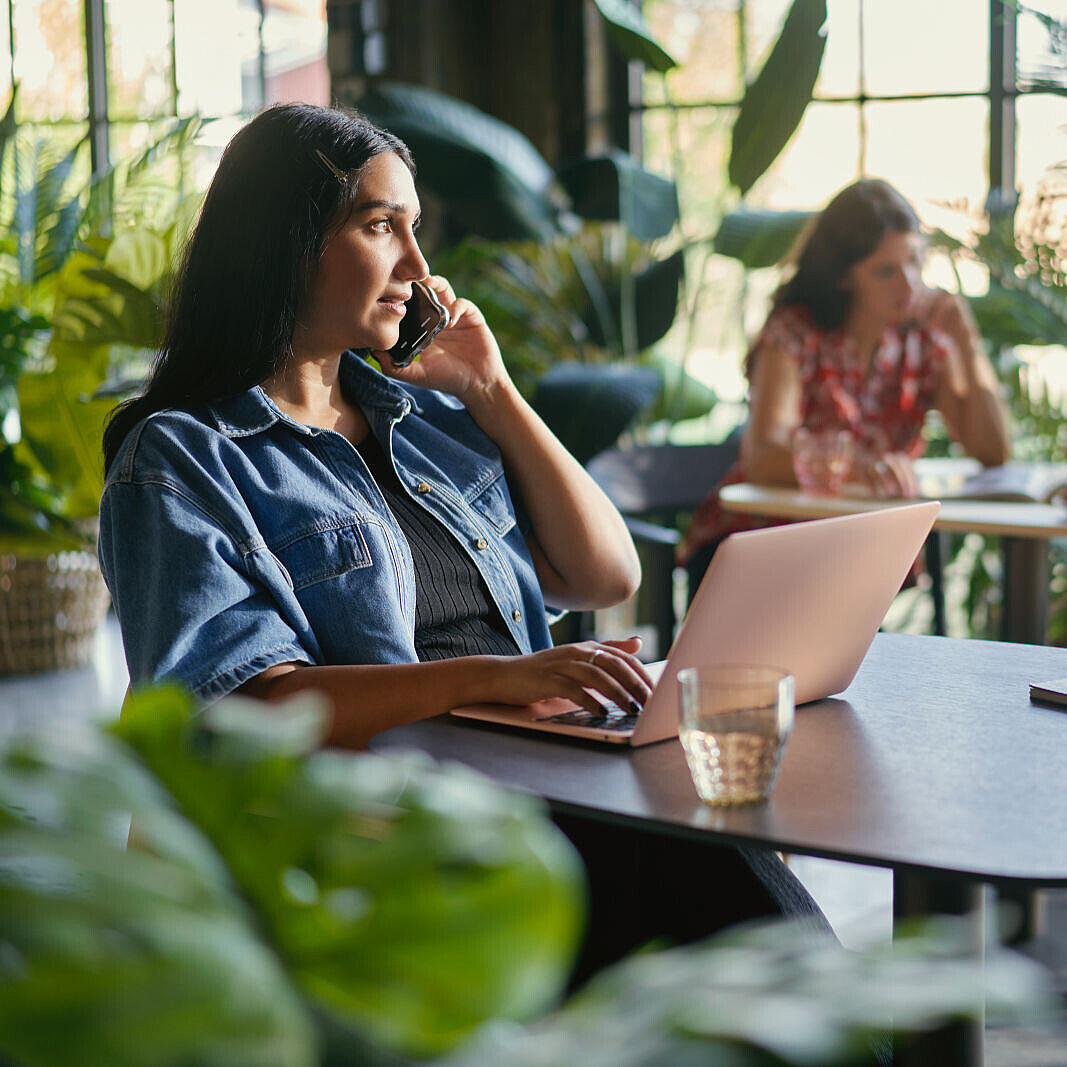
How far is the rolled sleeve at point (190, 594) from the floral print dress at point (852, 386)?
188 centimetres

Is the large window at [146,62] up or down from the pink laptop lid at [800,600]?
up

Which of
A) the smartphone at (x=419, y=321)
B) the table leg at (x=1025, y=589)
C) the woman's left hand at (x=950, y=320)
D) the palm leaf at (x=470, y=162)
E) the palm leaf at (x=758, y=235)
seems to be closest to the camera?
the smartphone at (x=419, y=321)

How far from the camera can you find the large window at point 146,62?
558 centimetres

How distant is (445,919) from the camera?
0.37 metres

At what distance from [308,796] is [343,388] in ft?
4.63

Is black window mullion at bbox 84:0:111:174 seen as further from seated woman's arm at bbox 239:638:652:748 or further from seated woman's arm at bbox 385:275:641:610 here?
seated woman's arm at bbox 239:638:652:748

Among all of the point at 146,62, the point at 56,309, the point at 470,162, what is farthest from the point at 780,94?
the point at 146,62

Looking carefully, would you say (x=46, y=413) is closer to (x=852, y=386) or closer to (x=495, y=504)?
(x=852, y=386)

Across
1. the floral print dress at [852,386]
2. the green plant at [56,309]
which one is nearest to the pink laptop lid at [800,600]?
the floral print dress at [852,386]

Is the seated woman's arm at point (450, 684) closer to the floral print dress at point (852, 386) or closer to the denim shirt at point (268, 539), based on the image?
the denim shirt at point (268, 539)

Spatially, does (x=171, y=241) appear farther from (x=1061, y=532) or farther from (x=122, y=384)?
(x=1061, y=532)

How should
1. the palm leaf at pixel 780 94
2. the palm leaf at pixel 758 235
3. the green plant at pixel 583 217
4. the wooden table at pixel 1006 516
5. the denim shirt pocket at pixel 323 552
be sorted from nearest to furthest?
the denim shirt pocket at pixel 323 552, the wooden table at pixel 1006 516, the palm leaf at pixel 780 94, the green plant at pixel 583 217, the palm leaf at pixel 758 235

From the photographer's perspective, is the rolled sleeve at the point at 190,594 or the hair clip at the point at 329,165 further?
the hair clip at the point at 329,165

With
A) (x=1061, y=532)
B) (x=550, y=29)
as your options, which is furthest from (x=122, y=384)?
(x=550, y=29)
